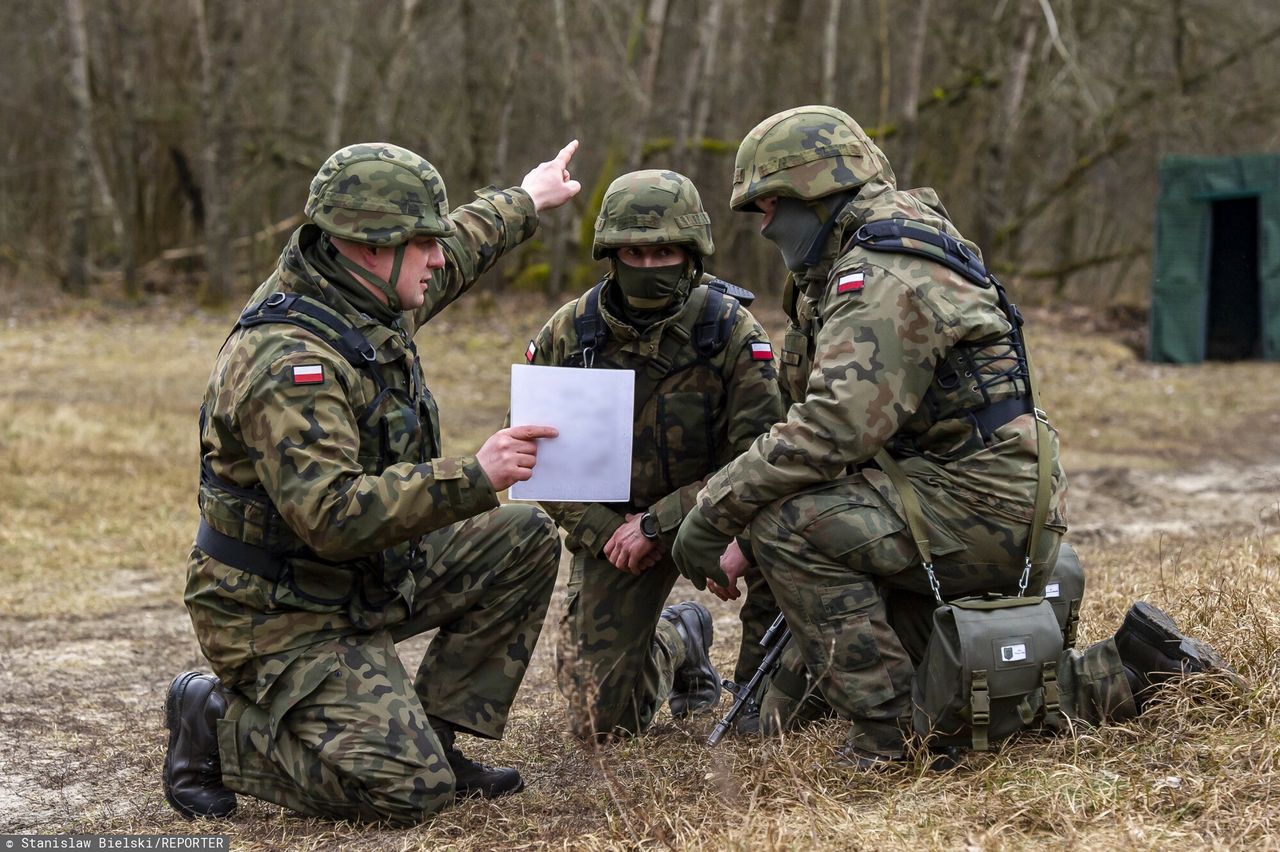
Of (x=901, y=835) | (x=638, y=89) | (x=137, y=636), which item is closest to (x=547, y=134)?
(x=638, y=89)

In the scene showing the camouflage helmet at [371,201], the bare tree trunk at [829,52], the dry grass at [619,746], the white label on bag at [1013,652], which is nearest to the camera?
the dry grass at [619,746]

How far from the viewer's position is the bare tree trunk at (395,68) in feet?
61.2

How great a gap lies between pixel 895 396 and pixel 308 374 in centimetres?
162

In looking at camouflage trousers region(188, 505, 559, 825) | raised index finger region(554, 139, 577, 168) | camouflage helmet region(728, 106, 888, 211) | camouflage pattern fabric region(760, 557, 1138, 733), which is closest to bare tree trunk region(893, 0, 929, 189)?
raised index finger region(554, 139, 577, 168)

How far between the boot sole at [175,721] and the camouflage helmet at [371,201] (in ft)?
4.74

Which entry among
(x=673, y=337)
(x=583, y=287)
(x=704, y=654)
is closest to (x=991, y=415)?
(x=673, y=337)

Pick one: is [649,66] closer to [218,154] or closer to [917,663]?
[218,154]

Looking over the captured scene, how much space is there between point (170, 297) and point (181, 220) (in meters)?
3.24

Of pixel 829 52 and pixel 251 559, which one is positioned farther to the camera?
pixel 829 52

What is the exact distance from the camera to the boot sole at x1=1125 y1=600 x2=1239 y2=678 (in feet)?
12.4

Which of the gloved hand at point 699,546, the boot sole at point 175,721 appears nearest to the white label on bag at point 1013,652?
the gloved hand at point 699,546

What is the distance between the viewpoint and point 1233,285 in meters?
16.4

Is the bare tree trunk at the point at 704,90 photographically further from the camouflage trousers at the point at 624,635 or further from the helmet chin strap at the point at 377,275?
the helmet chin strap at the point at 377,275

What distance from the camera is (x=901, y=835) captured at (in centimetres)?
310
